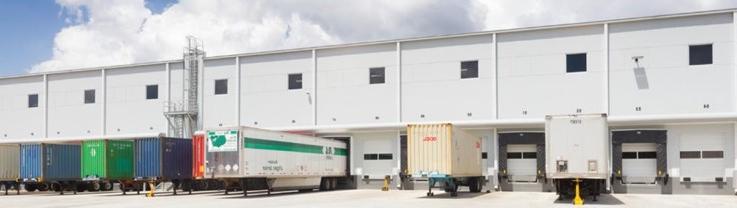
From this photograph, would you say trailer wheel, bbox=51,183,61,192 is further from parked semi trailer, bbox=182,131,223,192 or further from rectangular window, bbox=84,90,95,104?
parked semi trailer, bbox=182,131,223,192

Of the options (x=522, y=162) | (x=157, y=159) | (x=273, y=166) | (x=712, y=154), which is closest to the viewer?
(x=273, y=166)

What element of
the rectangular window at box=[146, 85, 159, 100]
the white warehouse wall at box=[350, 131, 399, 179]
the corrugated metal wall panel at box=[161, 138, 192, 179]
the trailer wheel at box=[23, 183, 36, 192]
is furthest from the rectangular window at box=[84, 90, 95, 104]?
the white warehouse wall at box=[350, 131, 399, 179]

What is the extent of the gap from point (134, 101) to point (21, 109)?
949cm

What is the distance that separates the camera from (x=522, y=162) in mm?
36938

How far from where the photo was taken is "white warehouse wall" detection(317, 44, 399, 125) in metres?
39.9

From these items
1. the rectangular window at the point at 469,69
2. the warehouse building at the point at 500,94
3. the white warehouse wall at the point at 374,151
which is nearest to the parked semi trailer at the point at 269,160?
the white warehouse wall at the point at 374,151

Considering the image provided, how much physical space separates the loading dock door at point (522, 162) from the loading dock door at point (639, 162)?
13.6 feet

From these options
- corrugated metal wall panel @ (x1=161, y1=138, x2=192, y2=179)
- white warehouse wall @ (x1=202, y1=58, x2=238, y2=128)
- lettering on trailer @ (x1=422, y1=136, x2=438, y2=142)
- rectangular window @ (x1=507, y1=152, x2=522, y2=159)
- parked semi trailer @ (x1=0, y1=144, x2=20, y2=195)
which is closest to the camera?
lettering on trailer @ (x1=422, y1=136, x2=438, y2=142)

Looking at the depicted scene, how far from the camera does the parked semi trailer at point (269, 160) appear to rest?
30.9 meters

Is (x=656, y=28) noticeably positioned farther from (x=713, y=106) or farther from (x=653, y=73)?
(x=713, y=106)

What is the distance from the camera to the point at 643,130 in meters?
34.4

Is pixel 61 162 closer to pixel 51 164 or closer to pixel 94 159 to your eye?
pixel 51 164

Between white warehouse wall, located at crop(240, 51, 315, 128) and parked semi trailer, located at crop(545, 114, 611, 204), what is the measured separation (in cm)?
1756

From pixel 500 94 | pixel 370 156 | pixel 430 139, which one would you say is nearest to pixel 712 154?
pixel 500 94
